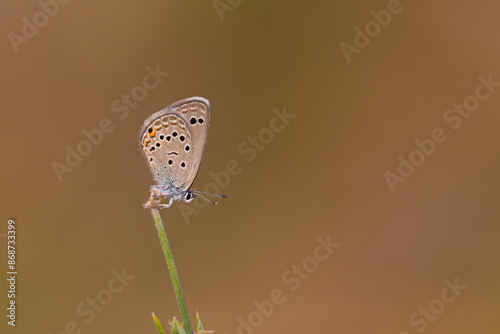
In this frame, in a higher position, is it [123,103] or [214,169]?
[123,103]

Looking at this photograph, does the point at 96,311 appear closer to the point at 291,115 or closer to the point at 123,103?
the point at 123,103

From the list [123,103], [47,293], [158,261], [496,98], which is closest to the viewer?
[47,293]

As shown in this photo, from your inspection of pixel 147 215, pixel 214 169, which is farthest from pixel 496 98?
pixel 147 215

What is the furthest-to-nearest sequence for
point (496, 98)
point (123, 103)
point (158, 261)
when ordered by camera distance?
point (496, 98)
point (123, 103)
point (158, 261)

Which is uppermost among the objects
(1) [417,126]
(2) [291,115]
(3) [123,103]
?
(3) [123,103]
